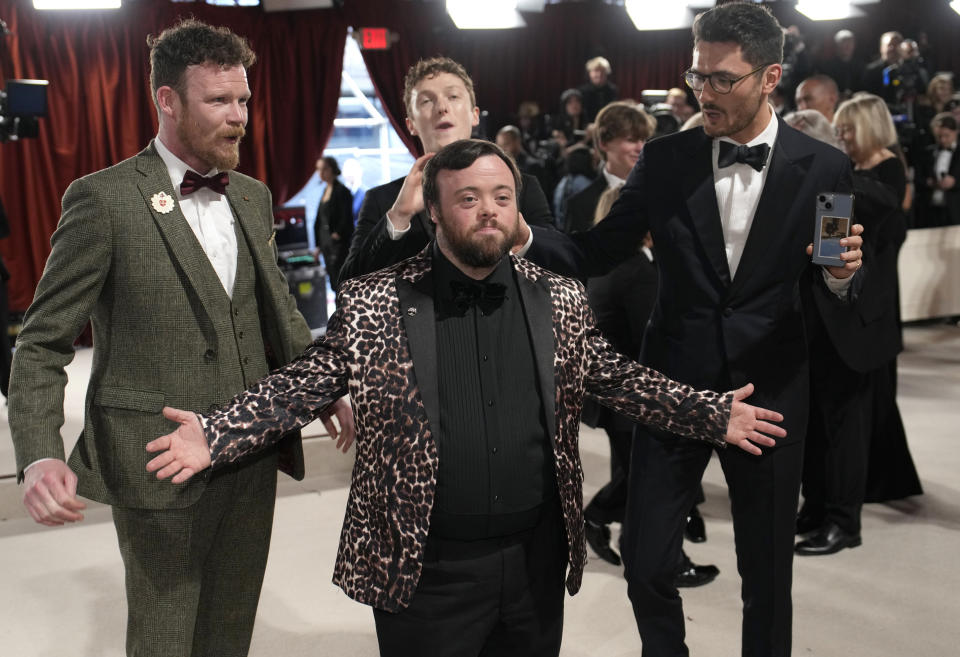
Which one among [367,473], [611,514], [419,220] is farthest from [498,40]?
[367,473]

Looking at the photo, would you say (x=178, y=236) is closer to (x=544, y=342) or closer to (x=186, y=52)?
(x=186, y=52)

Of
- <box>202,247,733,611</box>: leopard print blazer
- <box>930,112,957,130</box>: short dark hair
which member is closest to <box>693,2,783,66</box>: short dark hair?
<box>202,247,733,611</box>: leopard print blazer

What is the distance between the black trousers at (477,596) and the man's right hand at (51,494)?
610 millimetres

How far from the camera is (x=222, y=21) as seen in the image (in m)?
8.96

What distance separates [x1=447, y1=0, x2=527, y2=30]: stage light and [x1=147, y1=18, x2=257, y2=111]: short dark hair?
7.98m

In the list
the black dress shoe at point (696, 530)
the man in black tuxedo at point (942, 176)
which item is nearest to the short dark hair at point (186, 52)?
the black dress shoe at point (696, 530)

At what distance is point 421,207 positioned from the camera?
87.7 inches

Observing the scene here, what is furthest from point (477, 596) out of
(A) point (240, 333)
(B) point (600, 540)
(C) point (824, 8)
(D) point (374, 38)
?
(C) point (824, 8)

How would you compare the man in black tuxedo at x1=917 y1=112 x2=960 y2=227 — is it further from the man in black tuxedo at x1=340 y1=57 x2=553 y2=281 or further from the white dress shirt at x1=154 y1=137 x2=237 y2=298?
the white dress shirt at x1=154 y1=137 x2=237 y2=298

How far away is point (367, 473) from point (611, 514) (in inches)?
78.0

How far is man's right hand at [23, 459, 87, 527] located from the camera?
1.73 m

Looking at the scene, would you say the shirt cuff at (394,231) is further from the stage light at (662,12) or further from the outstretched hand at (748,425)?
the stage light at (662,12)

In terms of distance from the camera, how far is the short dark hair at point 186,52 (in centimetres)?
196

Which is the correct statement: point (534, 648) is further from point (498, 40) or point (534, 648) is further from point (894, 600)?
point (498, 40)
